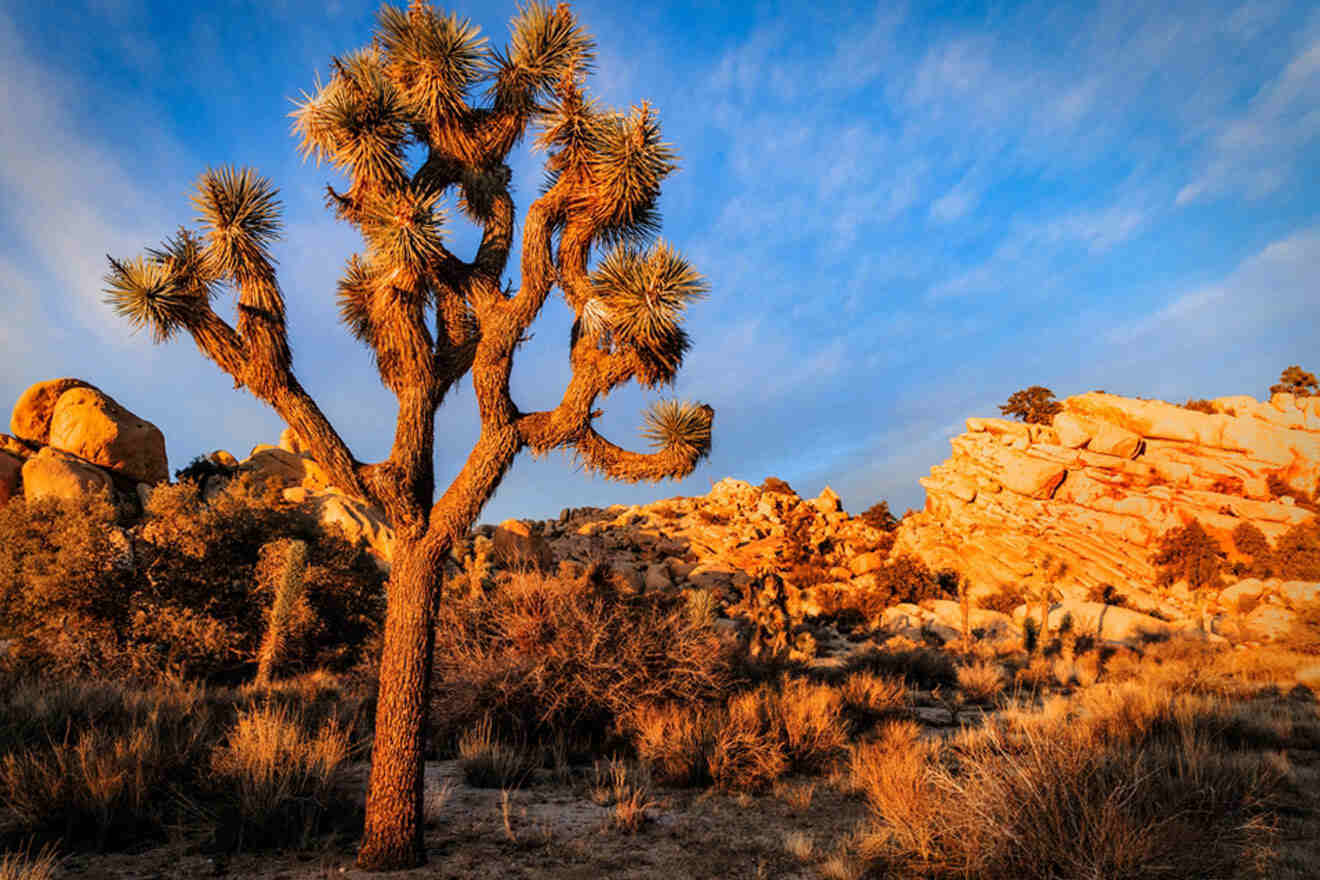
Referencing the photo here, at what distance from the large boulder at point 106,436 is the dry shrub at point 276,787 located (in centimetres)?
2147

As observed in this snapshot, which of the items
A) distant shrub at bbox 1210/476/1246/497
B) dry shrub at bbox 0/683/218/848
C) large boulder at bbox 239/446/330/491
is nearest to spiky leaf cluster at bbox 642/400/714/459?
dry shrub at bbox 0/683/218/848

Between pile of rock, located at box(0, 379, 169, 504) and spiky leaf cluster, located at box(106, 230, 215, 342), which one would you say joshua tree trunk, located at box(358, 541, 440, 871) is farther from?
pile of rock, located at box(0, 379, 169, 504)

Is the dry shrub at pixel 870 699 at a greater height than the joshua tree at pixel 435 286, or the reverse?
the joshua tree at pixel 435 286

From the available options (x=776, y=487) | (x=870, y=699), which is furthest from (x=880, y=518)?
(x=870, y=699)

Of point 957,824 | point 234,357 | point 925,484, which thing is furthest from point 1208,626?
point 234,357

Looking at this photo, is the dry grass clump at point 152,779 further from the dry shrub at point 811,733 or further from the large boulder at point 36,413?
the large boulder at point 36,413

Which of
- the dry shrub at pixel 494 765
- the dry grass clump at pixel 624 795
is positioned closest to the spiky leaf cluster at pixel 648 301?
the dry grass clump at pixel 624 795

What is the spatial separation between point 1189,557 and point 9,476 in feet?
138

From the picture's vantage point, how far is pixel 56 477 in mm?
19797

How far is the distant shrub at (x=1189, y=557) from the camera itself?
26094 mm

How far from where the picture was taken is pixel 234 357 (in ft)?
18.7

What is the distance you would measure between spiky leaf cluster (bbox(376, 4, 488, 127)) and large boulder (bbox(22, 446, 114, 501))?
61.8 feet

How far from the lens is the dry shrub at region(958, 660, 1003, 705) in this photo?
13.0 meters

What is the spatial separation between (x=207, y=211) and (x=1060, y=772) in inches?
316
